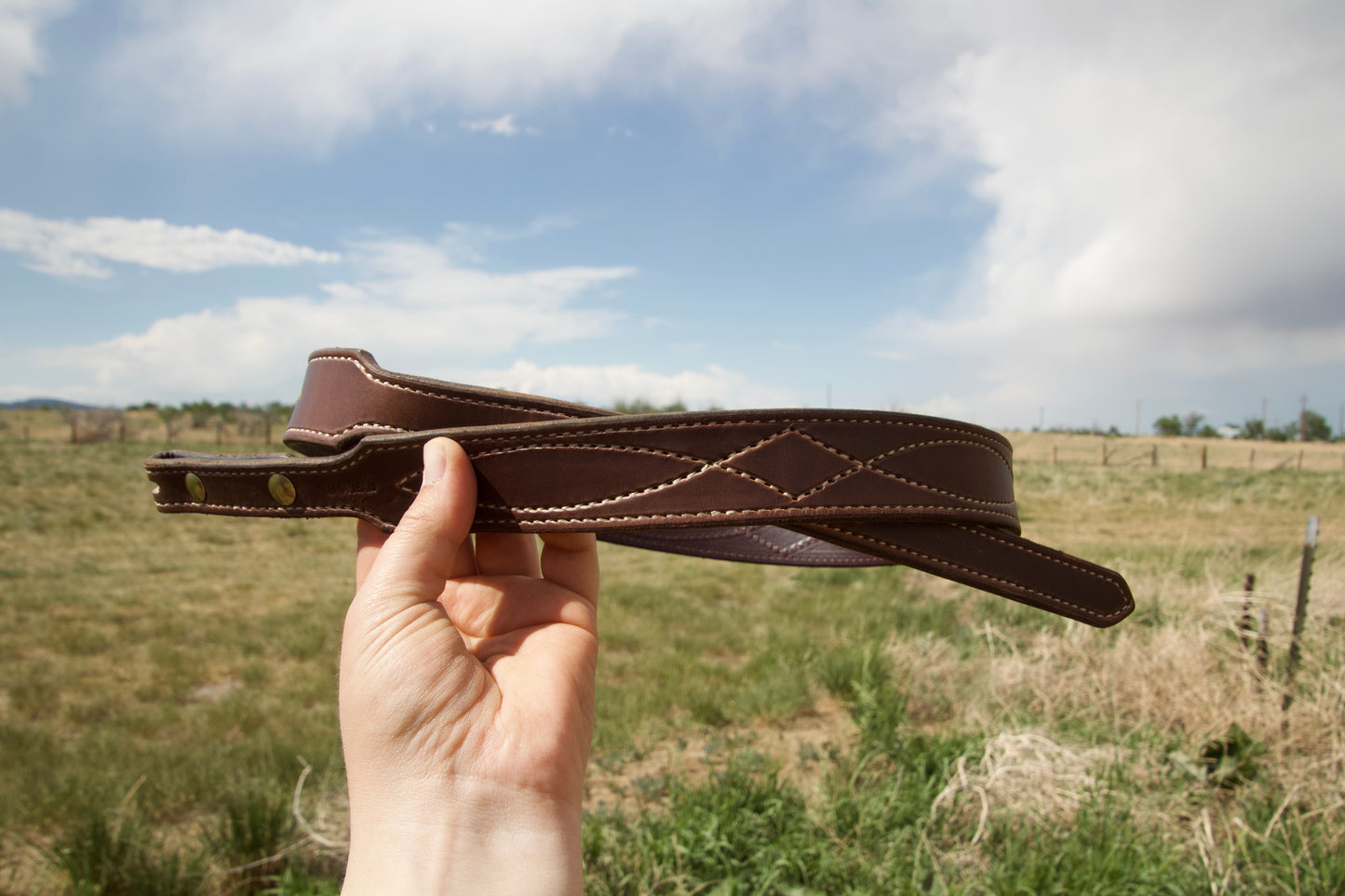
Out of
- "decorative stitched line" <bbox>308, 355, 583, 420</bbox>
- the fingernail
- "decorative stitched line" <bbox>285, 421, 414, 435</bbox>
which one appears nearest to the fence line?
"decorative stitched line" <bbox>308, 355, 583, 420</bbox>

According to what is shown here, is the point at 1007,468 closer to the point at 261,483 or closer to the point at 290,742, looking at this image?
the point at 261,483

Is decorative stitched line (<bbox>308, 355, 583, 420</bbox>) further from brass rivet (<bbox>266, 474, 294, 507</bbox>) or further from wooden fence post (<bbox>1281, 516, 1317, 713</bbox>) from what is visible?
wooden fence post (<bbox>1281, 516, 1317, 713</bbox>)

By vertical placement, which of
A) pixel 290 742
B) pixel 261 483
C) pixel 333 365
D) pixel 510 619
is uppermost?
pixel 333 365

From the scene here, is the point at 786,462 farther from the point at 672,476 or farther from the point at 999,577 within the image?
the point at 999,577

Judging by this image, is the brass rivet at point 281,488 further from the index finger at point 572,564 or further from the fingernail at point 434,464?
the index finger at point 572,564

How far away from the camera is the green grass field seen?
330cm

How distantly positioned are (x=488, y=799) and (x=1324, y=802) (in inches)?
176

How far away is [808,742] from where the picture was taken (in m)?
5.33

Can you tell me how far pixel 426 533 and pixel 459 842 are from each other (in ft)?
1.99

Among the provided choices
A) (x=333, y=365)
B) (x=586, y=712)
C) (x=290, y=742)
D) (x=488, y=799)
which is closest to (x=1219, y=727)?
(x=586, y=712)

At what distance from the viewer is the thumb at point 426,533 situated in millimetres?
1496

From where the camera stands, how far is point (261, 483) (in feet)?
5.42

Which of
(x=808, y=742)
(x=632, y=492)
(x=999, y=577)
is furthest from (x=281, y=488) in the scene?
(x=808, y=742)

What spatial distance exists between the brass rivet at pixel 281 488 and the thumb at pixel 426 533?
29 cm
